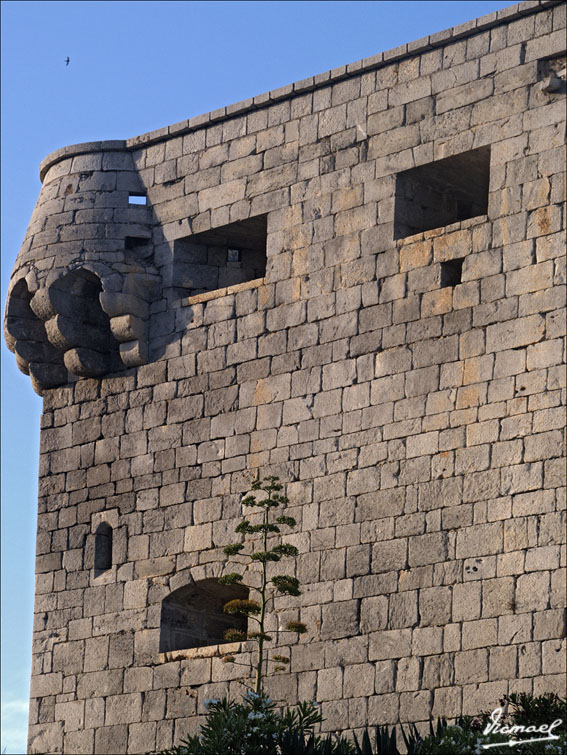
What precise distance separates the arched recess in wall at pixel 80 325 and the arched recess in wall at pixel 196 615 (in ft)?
7.14

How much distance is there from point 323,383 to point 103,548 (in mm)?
2587

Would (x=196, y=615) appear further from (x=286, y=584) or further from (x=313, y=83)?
(x=313, y=83)

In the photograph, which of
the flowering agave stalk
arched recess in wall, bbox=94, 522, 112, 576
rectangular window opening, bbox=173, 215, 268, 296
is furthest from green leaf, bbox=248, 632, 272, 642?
rectangular window opening, bbox=173, 215, 268, 296

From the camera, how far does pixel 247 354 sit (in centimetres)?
1650

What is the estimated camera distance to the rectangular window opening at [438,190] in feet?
51.6

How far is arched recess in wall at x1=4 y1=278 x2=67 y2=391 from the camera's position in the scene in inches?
706

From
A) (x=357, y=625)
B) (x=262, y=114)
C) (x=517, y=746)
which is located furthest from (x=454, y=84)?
(x=517, y=746)

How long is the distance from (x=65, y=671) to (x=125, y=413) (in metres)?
2.18

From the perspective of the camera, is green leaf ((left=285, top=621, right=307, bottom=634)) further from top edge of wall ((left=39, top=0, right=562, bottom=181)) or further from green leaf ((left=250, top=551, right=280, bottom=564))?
top edge of wall ((left=39, top=0, right=562, bottom=181))

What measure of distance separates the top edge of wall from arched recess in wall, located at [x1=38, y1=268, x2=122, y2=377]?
1.20 metres

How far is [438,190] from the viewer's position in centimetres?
1614

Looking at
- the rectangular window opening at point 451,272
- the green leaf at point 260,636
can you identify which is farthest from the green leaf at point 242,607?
the rectangular window opening at point 451,272

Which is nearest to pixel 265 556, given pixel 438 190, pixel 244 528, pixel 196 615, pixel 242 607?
pixel 244 528

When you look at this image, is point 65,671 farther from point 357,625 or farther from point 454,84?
point 454,84
